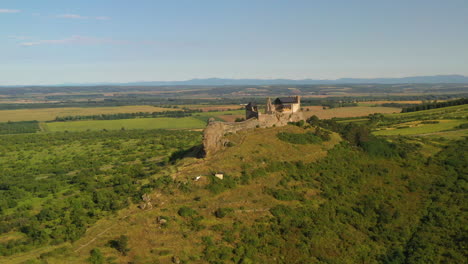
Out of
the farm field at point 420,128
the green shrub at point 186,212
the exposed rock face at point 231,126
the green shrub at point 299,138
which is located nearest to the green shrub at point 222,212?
the green shrub at point 186,212

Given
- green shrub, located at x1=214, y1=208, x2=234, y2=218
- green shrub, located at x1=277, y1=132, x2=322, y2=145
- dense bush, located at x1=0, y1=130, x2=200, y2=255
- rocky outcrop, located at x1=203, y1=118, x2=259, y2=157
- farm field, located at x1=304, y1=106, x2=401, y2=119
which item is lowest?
dense bush, located at x1=0, y1=130, x2=200, y2=255

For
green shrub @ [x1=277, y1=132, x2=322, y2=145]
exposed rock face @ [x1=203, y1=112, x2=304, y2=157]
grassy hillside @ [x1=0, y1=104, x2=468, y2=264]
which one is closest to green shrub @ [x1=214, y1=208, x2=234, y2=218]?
grassy hillside @ [x1=0, y1=104, x2=468, y2=264]

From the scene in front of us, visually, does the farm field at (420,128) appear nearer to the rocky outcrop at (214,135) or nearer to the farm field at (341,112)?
the farm field at (341,112)

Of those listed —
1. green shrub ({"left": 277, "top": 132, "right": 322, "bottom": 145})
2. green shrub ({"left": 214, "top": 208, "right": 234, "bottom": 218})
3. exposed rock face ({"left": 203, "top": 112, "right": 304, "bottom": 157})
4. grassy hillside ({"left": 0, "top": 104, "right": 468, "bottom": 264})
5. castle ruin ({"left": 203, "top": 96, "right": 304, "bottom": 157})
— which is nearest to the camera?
grassy hillside ({"left": 0, "top": 104, "right": 468, "bottom": 264})

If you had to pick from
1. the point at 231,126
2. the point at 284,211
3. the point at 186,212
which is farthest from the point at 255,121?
the point at 186,212

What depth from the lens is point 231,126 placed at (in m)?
48.9

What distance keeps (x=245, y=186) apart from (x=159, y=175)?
888 cm

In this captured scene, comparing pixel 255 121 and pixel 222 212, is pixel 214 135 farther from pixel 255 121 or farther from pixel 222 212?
pixel 222 212

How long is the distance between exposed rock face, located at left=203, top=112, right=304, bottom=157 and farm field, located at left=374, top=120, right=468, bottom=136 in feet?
104

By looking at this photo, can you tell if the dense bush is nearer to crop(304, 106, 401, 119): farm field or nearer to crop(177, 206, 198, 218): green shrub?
crop(177, 206, 198, 218): green shrub

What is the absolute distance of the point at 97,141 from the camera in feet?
365

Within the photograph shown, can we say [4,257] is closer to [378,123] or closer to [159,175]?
[159,175]

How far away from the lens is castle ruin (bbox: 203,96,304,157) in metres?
43.4

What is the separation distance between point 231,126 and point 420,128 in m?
55.9
